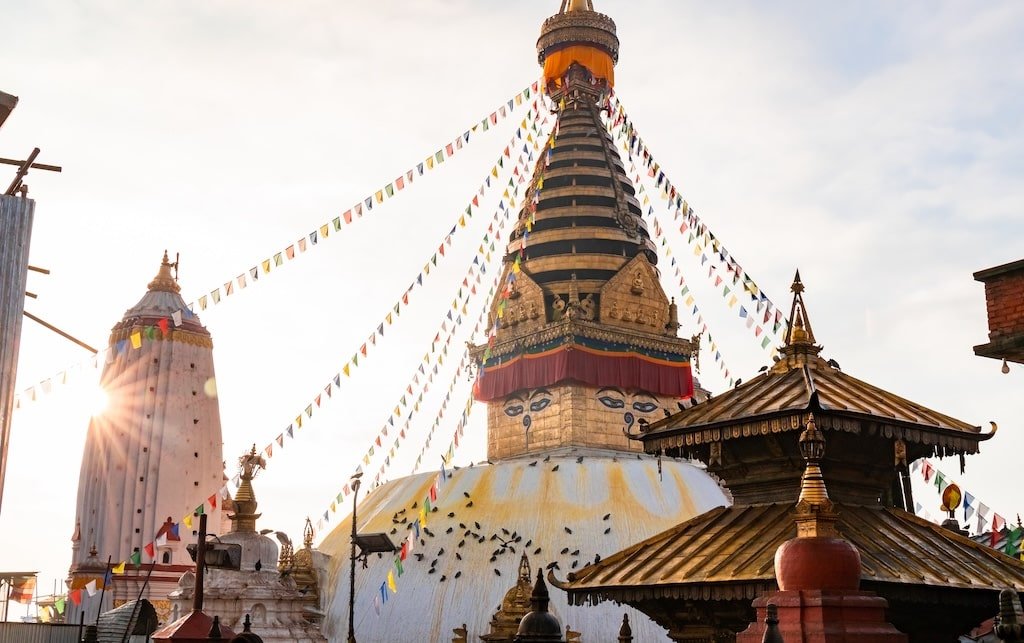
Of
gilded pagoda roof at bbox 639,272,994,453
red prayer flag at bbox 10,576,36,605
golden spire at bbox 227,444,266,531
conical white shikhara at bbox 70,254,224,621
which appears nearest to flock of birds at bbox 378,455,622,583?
golden spire at bbox 227,444,266,531

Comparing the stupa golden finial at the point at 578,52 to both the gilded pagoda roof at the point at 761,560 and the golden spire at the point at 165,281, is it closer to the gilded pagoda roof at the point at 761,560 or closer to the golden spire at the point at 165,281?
the golden spire at the point at 165,281

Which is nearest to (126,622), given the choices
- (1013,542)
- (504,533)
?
(504,533)

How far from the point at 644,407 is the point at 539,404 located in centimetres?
334

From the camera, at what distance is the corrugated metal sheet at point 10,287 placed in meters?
12.7

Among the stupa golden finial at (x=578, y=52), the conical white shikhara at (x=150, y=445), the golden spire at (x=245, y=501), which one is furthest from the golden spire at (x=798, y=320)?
the stupa golden finial at (x=578, y=52)

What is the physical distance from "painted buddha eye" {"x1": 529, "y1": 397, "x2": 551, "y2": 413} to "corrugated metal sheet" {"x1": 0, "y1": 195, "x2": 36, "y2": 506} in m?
22.0

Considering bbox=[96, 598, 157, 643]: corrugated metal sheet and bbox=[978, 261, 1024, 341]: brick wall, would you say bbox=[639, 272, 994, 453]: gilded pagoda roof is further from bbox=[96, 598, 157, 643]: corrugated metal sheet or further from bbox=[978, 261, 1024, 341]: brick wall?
bbox=[96, 598, 157, 643]: corrugated metal sheet

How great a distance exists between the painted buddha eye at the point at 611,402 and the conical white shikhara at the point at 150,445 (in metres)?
12.8

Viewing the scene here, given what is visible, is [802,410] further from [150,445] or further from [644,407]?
[150,445]

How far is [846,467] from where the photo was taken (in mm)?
11141

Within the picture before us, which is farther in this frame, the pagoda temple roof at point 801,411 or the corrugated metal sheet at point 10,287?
the corrugated metal sheet at point 10,287

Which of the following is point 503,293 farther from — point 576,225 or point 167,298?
point 167,298

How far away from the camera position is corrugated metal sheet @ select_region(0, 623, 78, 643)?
62.5ft

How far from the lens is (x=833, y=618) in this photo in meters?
8.04
